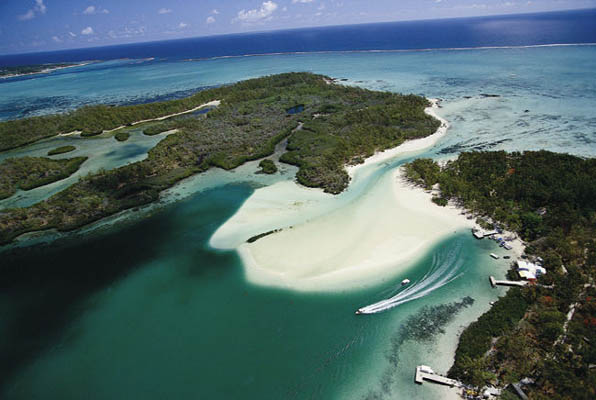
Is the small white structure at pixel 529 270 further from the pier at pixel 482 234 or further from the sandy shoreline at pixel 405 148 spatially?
the sandy shoreline at pixel 405 148

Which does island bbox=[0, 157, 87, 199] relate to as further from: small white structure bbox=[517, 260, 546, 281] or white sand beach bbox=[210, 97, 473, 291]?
small white structure bbox=[517, 260, 546, 281]

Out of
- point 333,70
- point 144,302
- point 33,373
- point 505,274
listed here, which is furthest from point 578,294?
point 333,70

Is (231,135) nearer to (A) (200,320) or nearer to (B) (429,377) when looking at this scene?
(A) (200,320)

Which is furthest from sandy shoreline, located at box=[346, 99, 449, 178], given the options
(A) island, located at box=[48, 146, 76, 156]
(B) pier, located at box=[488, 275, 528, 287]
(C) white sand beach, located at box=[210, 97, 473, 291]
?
(A) island, located at box=[48, 146, 76, 156]

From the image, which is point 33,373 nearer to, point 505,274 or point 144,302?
point 144,302

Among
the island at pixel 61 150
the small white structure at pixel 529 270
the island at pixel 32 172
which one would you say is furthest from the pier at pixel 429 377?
the island at pixel 61 150

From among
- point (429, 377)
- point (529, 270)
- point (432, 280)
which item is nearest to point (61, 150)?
point (432, 280)
